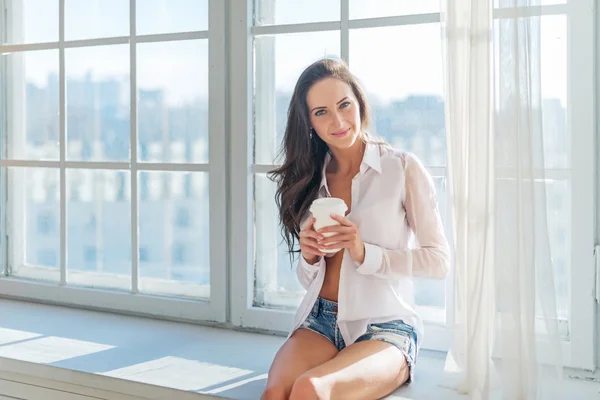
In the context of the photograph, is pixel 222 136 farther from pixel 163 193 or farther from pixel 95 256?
pixel 95 256

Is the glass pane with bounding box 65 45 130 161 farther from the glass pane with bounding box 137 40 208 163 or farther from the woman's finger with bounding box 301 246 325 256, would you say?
the woman's finger with bounding box 301 246 325 256

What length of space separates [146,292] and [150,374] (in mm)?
679

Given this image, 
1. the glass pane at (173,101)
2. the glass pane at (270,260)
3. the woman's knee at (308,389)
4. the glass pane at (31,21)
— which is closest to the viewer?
Result: the woman's knee at (308,389)

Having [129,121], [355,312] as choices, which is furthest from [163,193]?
[355,312]

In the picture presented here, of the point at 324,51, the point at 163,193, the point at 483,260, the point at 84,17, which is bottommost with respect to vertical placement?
the point at 483,260

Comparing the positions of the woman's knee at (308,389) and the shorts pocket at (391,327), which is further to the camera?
the shorts pocket at (391,327)

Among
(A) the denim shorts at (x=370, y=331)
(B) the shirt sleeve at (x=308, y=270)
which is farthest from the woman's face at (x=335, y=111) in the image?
(A) the denim shorts at (x=370, y=331)

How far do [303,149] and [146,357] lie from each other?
815 millimetres

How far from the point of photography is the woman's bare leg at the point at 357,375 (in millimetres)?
1562

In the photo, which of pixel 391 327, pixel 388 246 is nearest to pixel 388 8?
pixel 388 246

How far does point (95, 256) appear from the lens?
8.94ft

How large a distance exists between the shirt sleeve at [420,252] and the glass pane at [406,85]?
0.27 m

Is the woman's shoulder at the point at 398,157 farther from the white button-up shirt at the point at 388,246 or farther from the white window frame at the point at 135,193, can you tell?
the white window frame at the point at 135,193

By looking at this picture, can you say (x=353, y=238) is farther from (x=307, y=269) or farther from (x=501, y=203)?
(x=501, y=203)
